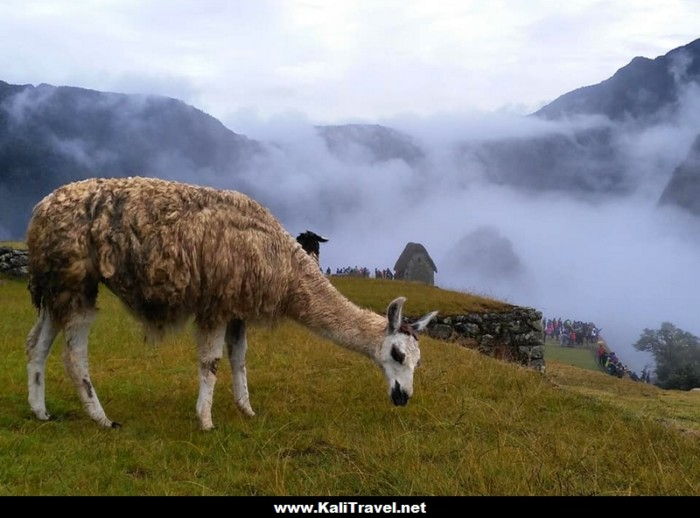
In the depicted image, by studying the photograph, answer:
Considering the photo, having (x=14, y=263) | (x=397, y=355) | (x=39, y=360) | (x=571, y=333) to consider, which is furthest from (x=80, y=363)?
(x=571, y=333)

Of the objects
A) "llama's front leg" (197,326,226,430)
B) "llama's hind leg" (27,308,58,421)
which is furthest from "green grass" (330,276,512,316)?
"llama's hind leg" (27,308,58,421)

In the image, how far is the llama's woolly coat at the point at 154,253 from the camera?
811 centimetres

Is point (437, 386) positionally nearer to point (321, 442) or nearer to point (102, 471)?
point (321, 442)

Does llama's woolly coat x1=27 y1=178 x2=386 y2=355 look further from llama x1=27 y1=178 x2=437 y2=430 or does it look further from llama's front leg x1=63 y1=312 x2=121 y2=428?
llama's front leg x1=63 y1=312 x2=121 y2=428

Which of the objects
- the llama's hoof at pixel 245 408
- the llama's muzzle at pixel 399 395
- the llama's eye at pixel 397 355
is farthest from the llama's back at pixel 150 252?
the llama's muzzle at pixel 399 395

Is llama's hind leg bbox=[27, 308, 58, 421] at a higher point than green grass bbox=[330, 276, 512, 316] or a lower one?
lower

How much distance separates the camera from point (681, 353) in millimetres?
68188

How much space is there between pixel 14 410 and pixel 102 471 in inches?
122

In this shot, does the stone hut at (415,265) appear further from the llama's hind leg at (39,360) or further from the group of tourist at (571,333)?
the group of tourist at (571,333)

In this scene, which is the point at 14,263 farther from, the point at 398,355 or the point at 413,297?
the point at 398,355

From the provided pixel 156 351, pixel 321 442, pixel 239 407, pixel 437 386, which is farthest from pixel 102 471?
pixel 156 351

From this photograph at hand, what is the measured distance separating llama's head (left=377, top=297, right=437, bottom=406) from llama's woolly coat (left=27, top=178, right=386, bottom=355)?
1.40 meters

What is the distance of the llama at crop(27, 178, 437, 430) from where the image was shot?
320 inches

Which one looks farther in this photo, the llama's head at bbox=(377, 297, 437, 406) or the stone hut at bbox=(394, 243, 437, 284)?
the stone hut at bbox=(394, 243, 437, 284)
